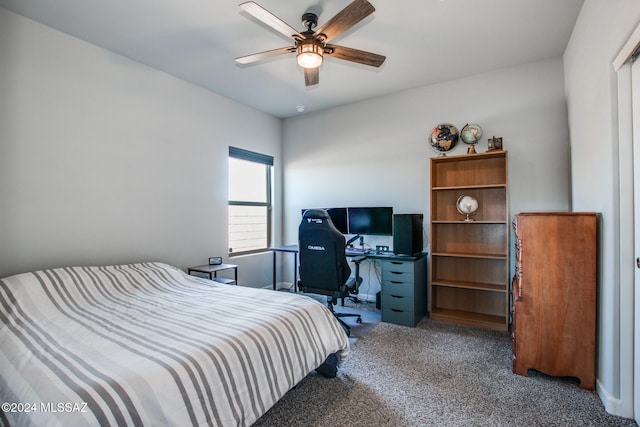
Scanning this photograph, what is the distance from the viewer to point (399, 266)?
10.7ft

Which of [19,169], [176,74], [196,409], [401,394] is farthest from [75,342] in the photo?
[176,74]

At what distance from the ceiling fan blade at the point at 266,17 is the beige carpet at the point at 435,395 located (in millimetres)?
2416

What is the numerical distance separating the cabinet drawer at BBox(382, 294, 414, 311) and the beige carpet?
1.81 ft

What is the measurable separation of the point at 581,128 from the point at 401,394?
98.8 inches

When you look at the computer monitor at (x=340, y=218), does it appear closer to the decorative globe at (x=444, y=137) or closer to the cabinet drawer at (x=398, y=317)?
the cabinet drawer at (x=398, y=317)

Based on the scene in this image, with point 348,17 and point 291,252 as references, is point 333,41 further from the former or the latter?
point 291,252

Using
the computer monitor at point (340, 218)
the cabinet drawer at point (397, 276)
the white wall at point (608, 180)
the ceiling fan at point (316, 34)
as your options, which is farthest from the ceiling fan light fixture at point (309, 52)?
the cabinet drawer at point (397, 276)

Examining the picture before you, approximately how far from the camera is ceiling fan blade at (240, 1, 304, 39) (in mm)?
1779

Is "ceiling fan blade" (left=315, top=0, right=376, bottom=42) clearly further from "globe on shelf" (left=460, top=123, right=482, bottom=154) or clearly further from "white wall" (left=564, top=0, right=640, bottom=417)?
"globe on shelf" (left=460, top=123, right=482, bottom=154)

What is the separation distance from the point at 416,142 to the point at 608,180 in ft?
7.02

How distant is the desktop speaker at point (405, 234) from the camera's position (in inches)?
131

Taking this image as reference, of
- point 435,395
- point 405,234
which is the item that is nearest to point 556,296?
point 435,395

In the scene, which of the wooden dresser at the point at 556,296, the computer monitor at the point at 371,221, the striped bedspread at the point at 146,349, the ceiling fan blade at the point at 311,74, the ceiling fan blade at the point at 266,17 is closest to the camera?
the striped bedspread at the point at 146,349

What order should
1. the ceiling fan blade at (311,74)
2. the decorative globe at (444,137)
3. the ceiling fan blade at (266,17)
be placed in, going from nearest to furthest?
the ceiling fan blade at (266,17)
the ceiling fan blade at (311,74)
the decorative globe at (444,137)
